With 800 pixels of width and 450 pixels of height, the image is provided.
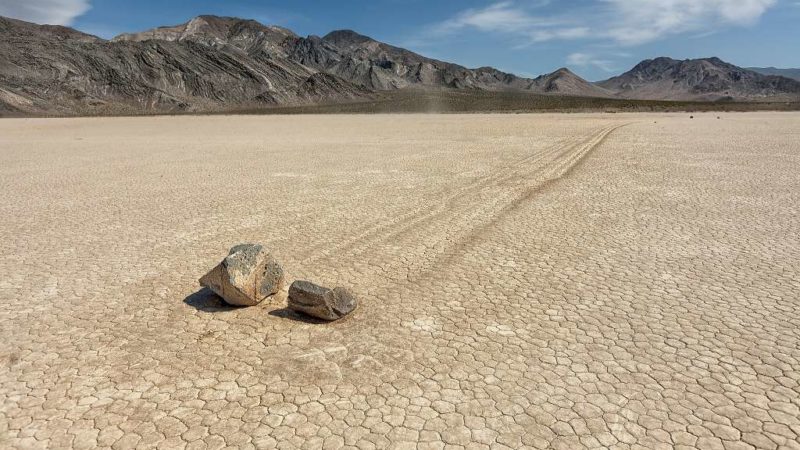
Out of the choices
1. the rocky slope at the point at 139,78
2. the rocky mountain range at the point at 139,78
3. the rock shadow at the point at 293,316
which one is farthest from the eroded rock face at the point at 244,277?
the rocky slope at the point at 139,78

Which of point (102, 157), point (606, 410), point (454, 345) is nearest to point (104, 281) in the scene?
point (454, 345)

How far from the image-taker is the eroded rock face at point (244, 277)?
5.30m

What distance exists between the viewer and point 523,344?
4590 millimetres

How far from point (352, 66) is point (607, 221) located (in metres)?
187

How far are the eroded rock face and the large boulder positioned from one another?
0.46 m

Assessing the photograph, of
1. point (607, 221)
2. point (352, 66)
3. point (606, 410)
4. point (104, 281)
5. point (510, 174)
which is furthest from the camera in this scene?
point (352, 66)

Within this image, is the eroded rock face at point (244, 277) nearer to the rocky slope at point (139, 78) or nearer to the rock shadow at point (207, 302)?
the rock shadow at point (207, 302)

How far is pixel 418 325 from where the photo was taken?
4988mm

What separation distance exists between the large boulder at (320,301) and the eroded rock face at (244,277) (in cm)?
46

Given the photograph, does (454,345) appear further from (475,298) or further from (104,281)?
(104,281)

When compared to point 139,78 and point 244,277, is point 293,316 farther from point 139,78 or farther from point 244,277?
point 139,78

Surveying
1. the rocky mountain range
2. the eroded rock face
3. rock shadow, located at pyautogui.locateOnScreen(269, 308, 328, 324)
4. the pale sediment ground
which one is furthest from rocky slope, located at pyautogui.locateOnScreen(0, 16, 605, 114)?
rock shadow, located at pyautogui.locateOnScreen(269, 308, 328, 324)

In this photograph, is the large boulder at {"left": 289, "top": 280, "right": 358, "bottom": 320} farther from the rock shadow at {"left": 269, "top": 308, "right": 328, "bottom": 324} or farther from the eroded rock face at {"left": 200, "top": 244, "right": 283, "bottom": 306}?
the eroded rock face at {"left": 200, "top": 244, "right": 283, "bottom": 306}

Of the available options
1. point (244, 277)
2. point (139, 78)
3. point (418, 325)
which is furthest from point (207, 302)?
point (139, 78)
